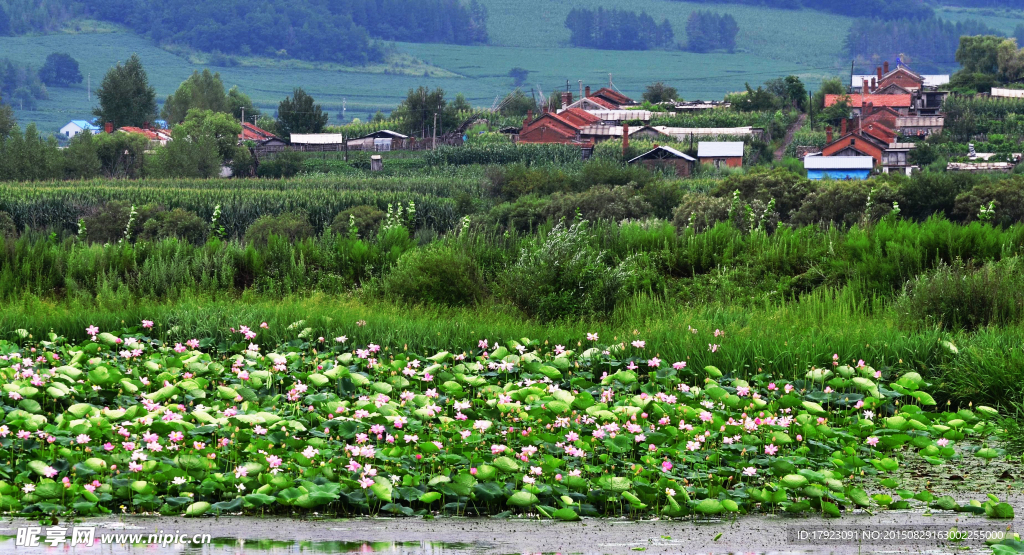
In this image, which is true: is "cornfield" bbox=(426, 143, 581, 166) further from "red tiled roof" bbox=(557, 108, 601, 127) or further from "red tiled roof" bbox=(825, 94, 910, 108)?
"red tiled roof" bbox=(825, 94, 910, 108)

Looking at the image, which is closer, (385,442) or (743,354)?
(385,442)

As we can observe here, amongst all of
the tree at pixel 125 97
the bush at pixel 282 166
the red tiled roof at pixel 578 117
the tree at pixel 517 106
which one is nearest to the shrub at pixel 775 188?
the bush at pixel 282 166

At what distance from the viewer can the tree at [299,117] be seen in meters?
119

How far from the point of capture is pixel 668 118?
110000 mm

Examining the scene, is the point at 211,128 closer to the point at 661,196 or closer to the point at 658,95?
the point at 658,95

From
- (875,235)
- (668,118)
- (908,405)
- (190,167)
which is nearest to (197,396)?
(908,405)

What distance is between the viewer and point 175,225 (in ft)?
163

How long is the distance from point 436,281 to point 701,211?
29.2 meters

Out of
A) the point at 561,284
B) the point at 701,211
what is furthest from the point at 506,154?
the point at 561,284

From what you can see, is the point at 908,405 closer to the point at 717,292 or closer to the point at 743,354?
the point at 743,354

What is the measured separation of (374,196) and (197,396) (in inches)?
2001

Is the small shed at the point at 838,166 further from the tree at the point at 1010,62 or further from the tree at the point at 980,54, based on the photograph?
the tree at the point at 980,54

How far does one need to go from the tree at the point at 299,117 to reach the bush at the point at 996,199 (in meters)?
86.7

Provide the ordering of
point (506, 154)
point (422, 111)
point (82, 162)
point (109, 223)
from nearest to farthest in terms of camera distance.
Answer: point (109, 223), point (82, 162), point (506, 154), point (422, 111)
